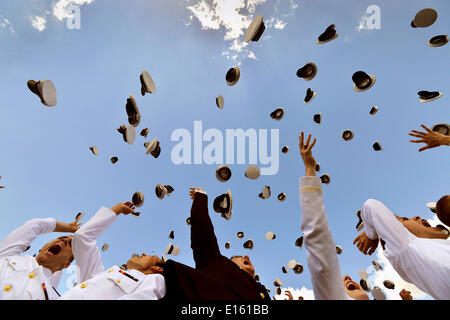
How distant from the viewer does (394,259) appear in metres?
3.22

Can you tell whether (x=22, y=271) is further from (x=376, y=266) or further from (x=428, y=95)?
(x=376, y=266)

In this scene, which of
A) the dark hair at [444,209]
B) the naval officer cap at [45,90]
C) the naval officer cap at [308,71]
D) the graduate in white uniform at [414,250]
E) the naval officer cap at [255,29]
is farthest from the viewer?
the naval officer cap at [308,71]

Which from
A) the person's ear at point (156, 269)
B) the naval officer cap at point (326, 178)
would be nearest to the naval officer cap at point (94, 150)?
the person's ear at point (156, 269)

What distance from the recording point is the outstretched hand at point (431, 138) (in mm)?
3968

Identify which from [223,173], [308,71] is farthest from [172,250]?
[308,71]

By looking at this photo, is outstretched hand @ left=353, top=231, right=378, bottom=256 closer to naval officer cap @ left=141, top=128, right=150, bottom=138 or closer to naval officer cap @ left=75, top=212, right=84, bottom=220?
naval officer cap @ left=141, top=128, right=150, bottom=138

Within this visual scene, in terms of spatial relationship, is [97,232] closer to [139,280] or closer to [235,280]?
[139,280]

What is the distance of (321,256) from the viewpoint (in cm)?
193

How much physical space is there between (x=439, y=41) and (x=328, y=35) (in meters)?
3.35

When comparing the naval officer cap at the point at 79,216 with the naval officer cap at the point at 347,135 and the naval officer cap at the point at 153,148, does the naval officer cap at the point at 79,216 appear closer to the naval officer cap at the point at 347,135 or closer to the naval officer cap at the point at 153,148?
the naval officer cap at the point at 153,148

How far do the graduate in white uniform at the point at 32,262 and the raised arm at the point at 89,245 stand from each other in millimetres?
497

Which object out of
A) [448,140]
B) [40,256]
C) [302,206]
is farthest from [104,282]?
[448,140]

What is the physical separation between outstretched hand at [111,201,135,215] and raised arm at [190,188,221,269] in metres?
1.68
